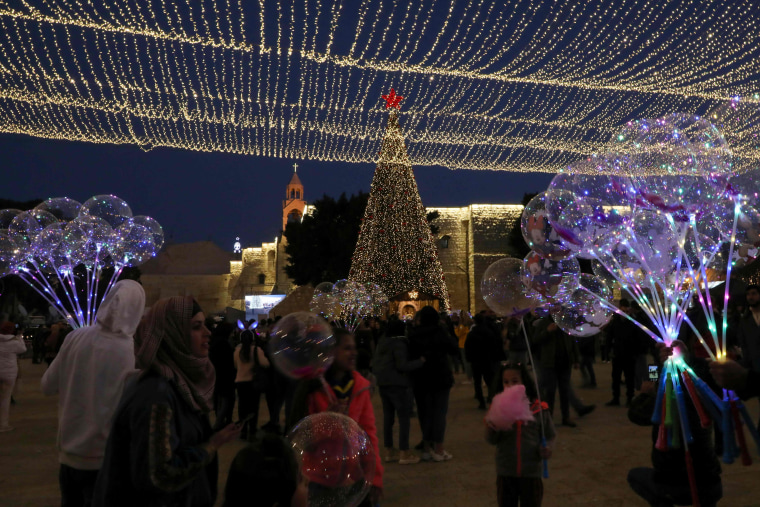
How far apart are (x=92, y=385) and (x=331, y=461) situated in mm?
1493

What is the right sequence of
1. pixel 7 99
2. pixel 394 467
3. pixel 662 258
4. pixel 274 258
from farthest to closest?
pixel 274 258
pixel 7 99
pixel 394 467
pixel 662 258

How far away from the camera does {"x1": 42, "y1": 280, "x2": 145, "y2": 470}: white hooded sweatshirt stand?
336 cm

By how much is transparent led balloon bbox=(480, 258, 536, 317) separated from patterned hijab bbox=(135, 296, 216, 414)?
198 inches

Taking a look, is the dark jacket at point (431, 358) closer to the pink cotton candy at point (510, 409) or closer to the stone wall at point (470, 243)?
the pink cotton candy at point (510, 409)

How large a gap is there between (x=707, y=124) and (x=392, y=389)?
4.01 m

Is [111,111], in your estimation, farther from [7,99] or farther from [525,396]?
[525,396]

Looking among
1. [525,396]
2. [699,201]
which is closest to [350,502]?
[525,396]

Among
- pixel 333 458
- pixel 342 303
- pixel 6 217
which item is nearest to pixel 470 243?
pixel 342 303

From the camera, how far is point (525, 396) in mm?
4297

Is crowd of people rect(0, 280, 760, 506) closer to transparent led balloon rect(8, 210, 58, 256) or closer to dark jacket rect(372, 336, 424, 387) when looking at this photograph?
dark jacket rect(372, 336, 424, 387)

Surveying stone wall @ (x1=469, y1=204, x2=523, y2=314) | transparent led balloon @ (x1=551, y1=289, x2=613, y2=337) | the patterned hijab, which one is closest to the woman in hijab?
the patterned hijab

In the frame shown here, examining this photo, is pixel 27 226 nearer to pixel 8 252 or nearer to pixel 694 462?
pixel 8 252

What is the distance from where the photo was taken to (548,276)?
6980 mm

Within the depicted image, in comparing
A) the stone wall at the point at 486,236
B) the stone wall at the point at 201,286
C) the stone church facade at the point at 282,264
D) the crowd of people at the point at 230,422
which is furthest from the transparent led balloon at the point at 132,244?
the stone wall at the point at 201,286
